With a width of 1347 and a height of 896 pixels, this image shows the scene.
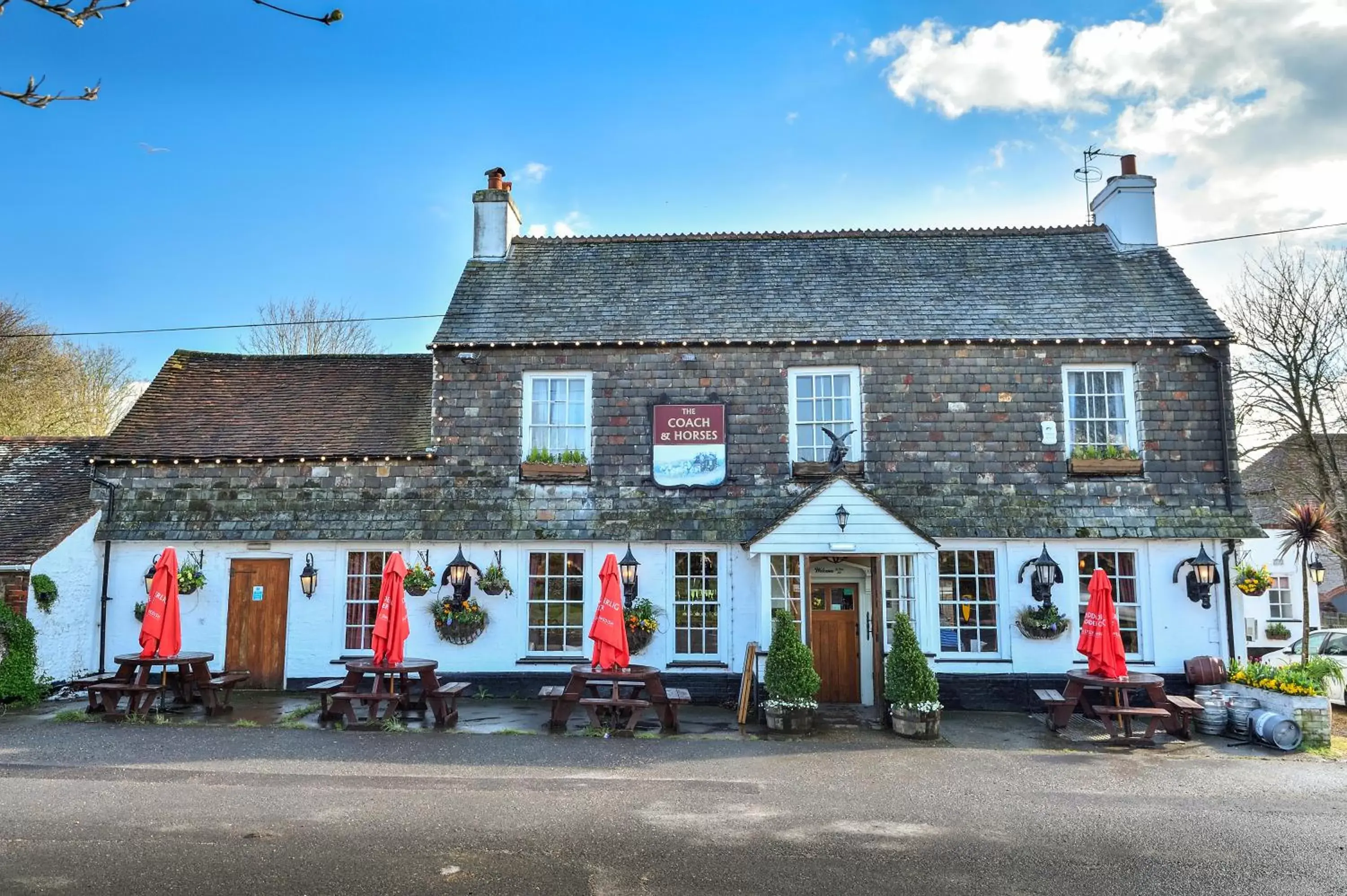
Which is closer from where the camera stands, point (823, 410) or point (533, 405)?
point (823, 410)

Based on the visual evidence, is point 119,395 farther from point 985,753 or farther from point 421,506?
point 985,753

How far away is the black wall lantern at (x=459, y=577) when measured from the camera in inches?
512

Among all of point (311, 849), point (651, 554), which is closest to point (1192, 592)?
point (651, 554)

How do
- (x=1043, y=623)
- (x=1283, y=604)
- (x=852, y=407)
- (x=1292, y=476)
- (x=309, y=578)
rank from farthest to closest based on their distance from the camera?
1. (x=1283, y=604)
2. (x=1292, y=476)
3. (x=852, y=407)
4. (x=309, y=578)
5. (x=1043, y=623)

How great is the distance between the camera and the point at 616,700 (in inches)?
428

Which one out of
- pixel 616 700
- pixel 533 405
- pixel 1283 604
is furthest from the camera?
pixel 1283 604

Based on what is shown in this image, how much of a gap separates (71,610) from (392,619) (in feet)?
19.7

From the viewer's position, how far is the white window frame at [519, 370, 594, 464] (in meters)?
14.0

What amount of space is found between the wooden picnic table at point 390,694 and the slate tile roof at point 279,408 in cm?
391

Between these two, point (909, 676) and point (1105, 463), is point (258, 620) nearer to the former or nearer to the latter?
point (909, 676)

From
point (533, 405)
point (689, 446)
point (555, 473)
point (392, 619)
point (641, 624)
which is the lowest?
point (641, 624)

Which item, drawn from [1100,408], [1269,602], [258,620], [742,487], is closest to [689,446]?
[742,487]

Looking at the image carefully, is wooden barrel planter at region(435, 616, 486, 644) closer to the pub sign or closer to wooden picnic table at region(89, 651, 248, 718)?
wooden picnic table at region(89, 651, 248, 718)

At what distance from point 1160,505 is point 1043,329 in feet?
10.9
